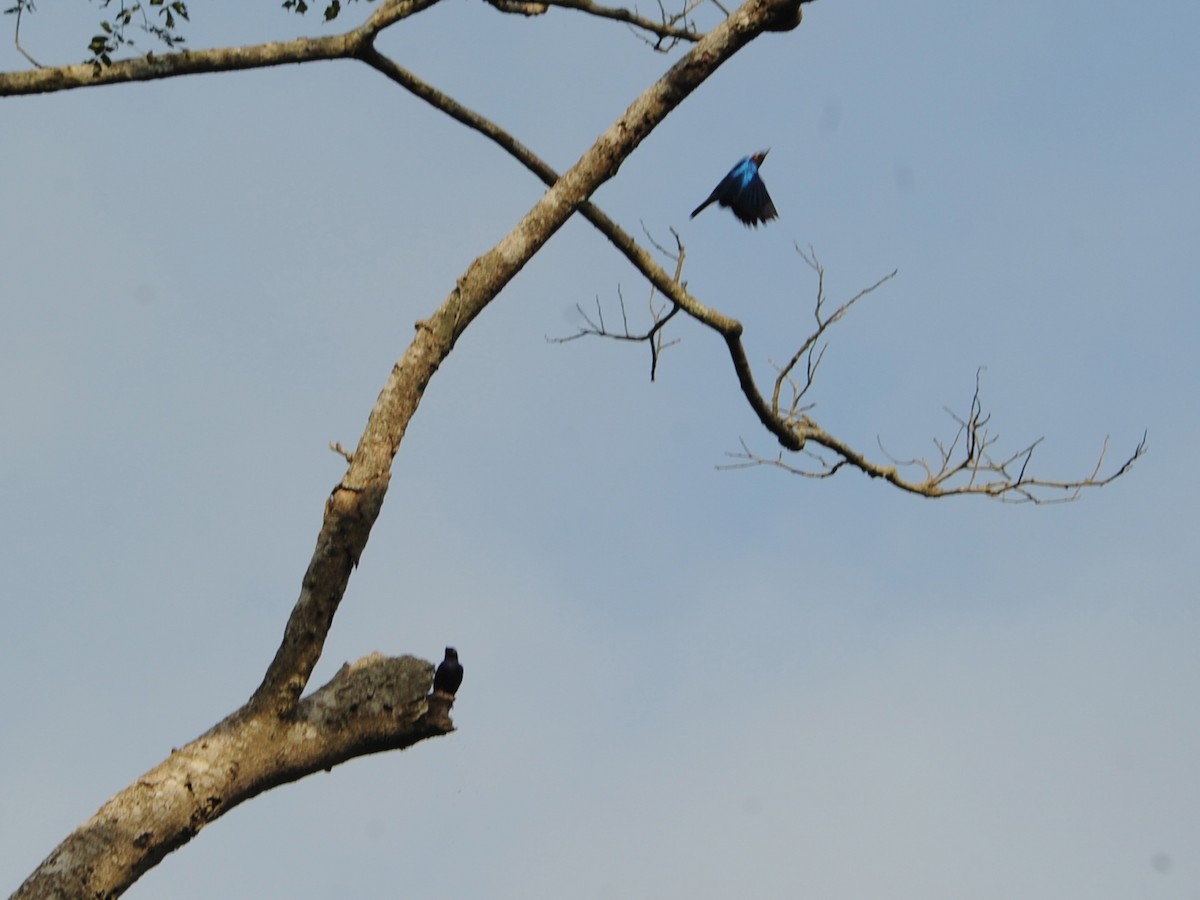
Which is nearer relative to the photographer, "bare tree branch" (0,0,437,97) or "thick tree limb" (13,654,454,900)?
"thick tree limb" (13,654,454,900)

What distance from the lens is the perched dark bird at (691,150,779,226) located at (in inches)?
353

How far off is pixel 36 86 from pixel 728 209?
14.5 feet

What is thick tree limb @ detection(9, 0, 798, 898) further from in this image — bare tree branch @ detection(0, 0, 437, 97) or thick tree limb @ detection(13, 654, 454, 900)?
bare tree branch @ detection(0, 0, 437, 97)

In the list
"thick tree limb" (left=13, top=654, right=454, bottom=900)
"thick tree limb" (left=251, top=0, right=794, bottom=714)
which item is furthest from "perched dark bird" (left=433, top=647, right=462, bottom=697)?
"thick tree limb" (left=251, top=0, right=794, bottom=714)

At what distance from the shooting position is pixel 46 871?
14.3 feet

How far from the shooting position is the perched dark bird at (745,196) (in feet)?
29.5

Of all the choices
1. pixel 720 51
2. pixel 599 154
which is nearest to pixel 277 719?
pixel 599 154

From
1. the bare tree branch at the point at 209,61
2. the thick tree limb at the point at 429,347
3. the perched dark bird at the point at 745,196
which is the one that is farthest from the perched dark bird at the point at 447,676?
the perched dark bird at the point at 745,196

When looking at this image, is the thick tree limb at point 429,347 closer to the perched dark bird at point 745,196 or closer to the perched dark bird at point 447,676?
the perched dark bird at point 447,676

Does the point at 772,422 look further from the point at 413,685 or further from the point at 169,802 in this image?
the point at 169,802

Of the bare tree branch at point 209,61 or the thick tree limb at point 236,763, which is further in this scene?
the bare tree branch at point 209,61

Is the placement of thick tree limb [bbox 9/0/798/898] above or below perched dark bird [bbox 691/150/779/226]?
below

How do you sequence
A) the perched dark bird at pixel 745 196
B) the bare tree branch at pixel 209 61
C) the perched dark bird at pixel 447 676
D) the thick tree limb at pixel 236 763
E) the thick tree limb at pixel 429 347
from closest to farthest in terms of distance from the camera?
the thick tree limb at pixel 236 763 → the thick tree limb at pixel 429 347 → the perched dark bird at pixel 447 676 → the bare tree branch at pixel 209 61 → the perched dark bird at pixel 745 196

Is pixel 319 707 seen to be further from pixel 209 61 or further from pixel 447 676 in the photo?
pixel 209 61
